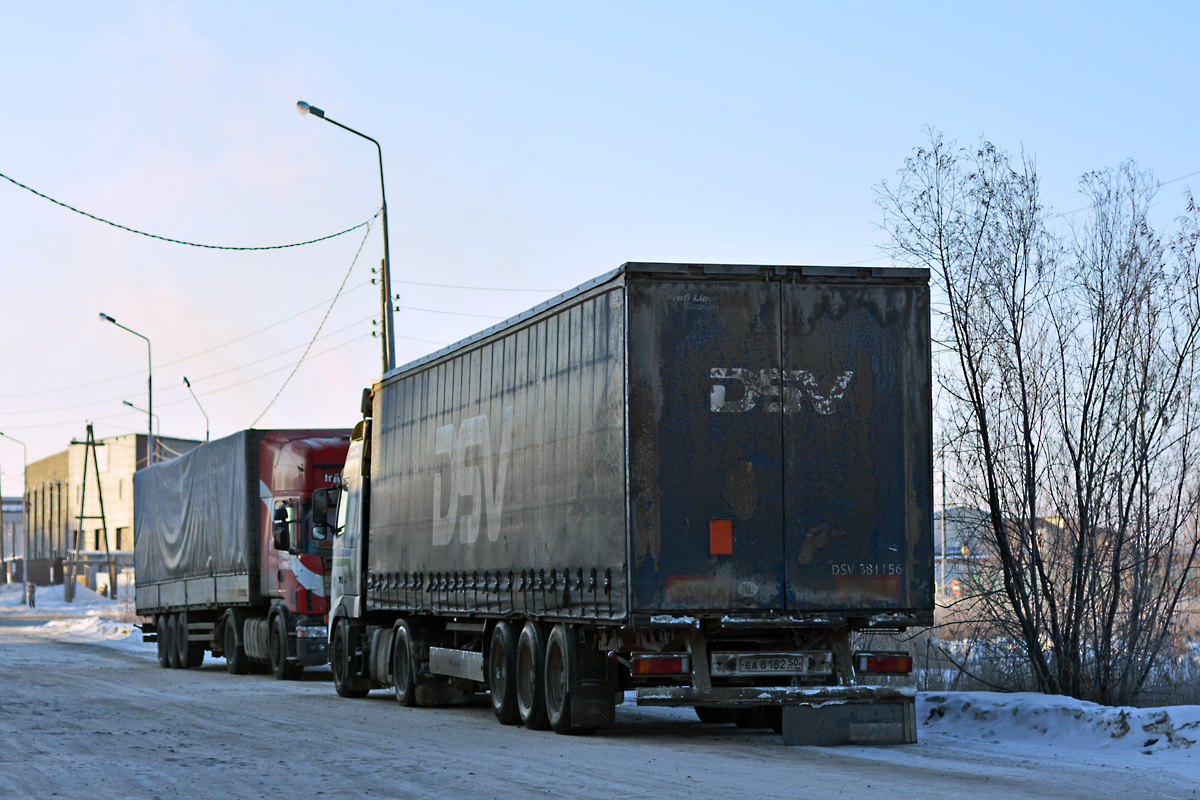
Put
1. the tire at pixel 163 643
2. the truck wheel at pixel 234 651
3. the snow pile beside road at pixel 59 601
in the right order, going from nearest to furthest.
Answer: the truck wheel at pixel 234 651, the tire at pixel 163 643, the snow pile beside road at pixel 59 601

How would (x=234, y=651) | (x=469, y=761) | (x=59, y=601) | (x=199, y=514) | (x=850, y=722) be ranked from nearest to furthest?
(x=469, y=761) → (x=850, y=722) → (x=234, y=651) → (x=199, y=514) → (x=59, y=601)

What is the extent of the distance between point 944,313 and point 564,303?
468cm

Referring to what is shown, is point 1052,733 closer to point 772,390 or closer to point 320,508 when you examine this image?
point 772,390

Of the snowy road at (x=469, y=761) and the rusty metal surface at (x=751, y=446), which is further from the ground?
the rusty metal surface at (x=751, y=446)

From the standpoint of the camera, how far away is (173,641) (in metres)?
30.4

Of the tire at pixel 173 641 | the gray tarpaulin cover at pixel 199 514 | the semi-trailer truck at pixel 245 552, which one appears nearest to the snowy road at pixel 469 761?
the semi-trailer truck at pixel 245 552

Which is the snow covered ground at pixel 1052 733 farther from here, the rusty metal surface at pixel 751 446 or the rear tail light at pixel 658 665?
the rear tail light at pixel 658 665

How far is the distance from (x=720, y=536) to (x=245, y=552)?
14.9 metres

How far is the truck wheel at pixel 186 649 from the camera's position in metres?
29.6

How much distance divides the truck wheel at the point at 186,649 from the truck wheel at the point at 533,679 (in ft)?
52.1

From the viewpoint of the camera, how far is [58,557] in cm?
11475

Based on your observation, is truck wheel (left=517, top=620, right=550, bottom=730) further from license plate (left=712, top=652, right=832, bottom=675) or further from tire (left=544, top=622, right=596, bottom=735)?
license plate (left=712, top=652, right=832, bottom=675)

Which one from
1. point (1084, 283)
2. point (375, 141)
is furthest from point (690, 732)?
point (375, 141)

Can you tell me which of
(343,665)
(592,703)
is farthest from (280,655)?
(592,703)
